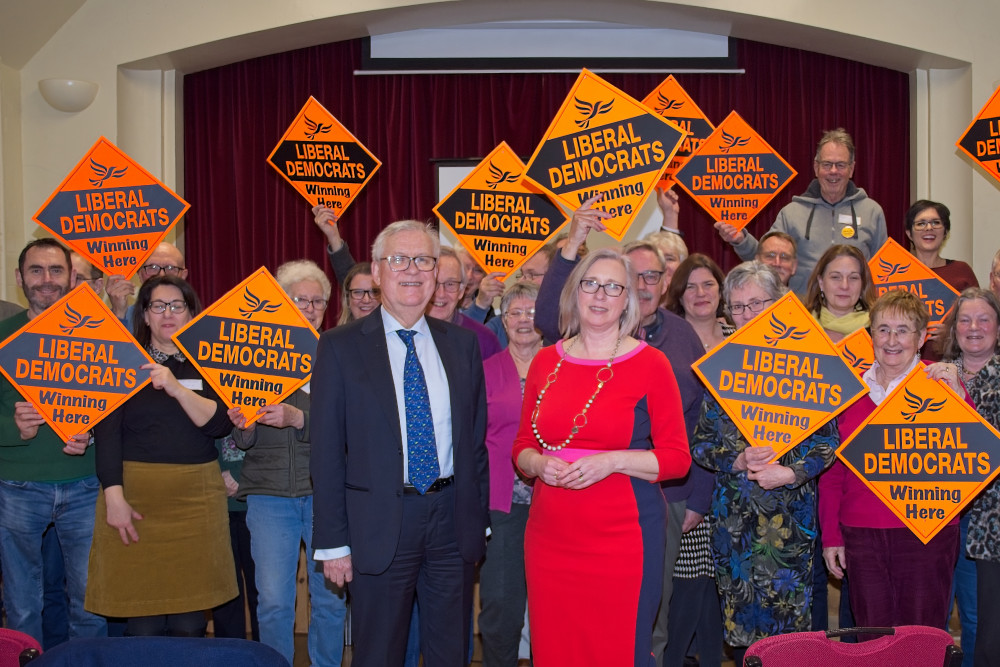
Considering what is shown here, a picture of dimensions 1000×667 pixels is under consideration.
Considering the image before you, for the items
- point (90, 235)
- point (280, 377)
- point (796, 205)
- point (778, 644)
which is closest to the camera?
point (778, 644)

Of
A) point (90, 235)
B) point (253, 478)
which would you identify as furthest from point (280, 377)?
point (90, 235)

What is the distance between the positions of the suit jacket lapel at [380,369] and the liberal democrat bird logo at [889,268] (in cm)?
263

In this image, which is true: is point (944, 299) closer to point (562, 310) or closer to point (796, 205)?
point (796, 205)

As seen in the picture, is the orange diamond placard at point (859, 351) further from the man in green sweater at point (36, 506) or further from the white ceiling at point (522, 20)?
the white ceiling at point (522, 20)

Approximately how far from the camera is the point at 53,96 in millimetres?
6168

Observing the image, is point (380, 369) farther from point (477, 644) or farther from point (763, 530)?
point (477, 644)

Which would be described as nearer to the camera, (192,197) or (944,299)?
(944,299)

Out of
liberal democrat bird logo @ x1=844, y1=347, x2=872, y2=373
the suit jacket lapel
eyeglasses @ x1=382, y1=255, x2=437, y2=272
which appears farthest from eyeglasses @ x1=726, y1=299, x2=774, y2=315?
the suit jacket lapel

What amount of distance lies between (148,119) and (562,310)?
16.7 feet

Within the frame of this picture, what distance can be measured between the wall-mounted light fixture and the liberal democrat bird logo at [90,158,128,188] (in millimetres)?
2460

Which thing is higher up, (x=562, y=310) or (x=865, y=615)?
(x=562, y=310)

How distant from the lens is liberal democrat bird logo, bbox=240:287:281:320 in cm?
336

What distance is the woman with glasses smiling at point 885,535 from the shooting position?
3.03 meters

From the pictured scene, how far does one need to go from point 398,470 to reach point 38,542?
176cm
